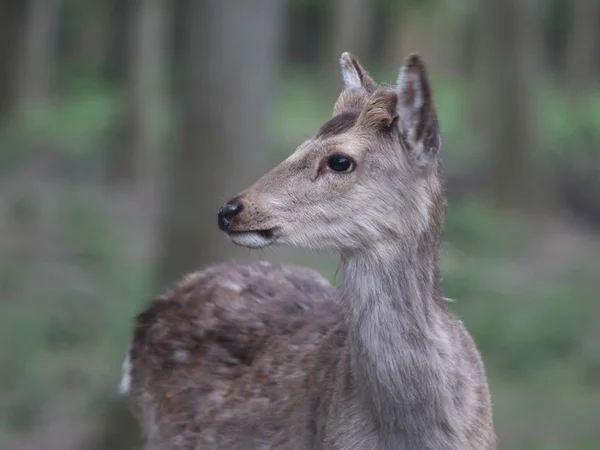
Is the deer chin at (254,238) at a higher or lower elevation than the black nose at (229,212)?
lower

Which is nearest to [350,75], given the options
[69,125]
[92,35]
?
[69,125]

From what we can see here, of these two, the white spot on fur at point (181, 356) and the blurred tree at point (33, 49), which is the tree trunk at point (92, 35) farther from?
the white spot on fur at point (181, 356)

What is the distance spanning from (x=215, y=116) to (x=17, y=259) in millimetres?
7011

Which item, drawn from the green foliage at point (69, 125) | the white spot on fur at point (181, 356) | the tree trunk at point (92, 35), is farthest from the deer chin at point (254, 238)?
the tree trunk at point (92, 35)

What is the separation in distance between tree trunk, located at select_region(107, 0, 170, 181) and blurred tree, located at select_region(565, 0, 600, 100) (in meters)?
11.4

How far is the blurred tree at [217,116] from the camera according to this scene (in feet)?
26.9

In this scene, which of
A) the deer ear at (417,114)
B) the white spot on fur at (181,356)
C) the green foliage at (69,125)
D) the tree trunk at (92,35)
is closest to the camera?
the deer ear at (417,114)

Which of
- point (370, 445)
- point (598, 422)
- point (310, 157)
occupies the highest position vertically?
point (310, 157)

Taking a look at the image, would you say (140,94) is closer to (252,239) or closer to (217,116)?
(217,116)

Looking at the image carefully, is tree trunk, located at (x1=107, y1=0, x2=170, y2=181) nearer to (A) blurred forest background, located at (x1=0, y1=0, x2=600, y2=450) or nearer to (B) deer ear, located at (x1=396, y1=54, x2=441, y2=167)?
(A) blurred forest background, located at (x1=0, y1=0, x2=600, y2=450)

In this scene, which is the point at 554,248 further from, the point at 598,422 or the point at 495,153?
the point at 598,422

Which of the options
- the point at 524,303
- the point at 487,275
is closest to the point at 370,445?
A: the point at 524,303

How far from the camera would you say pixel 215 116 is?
827 cm

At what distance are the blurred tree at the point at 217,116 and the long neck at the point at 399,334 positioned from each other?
143 inches
